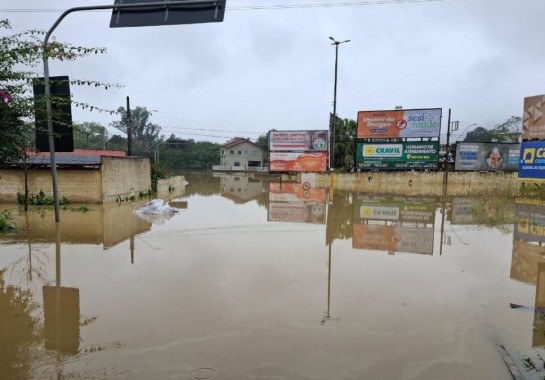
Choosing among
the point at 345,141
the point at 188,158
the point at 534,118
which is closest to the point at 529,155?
the point at 534,118

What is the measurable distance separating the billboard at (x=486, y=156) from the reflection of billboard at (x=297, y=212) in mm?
17452

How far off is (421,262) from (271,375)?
→ 6.00 m

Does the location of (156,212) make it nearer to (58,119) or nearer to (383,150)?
(58,119)

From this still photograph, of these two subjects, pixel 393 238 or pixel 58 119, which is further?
pixel 393 238

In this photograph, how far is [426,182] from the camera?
29.8 metres

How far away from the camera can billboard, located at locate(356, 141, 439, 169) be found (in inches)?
1204

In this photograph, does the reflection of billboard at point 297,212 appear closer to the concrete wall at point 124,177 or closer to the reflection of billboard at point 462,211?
the reflection of billboard at point 462,211

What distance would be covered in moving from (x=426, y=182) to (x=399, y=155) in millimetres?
2978

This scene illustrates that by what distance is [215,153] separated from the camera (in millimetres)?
78938

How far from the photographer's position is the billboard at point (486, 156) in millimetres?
32062

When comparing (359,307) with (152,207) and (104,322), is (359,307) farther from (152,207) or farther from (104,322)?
(152,207)

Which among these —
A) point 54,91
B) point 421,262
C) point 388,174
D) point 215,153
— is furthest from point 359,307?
point 215,153

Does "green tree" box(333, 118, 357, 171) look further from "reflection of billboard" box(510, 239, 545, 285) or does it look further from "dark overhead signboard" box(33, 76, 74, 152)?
"dark overhead signboard" box(33, 76, 74, 152)

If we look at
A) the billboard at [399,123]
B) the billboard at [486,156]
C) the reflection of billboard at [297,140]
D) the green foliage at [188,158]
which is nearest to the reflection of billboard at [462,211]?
the billboard at [399,123]
